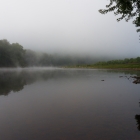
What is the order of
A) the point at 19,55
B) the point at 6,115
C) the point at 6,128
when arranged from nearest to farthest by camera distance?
the point at 6,128 → the point at 6,115 → the point at 19,55

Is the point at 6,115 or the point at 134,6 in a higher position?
the point at 134,6

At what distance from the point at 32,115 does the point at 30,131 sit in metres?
A: 3.93

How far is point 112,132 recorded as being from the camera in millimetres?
11875

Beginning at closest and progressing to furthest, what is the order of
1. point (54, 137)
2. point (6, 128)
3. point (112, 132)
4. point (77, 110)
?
Answer: point (54, 137)
point (112, 132)
point (6, 128)
point (77, 110)

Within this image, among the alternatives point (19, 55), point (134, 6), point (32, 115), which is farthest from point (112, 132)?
point (19, 55)

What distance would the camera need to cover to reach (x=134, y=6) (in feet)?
63.7

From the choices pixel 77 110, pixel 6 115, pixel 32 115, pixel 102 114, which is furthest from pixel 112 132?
pixel 6 115

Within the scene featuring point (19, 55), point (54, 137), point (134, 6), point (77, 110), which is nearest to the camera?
point (54, 137)

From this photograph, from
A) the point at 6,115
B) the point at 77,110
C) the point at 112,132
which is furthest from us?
the point at 77,110

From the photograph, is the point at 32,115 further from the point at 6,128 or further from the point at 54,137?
the point at 54,137

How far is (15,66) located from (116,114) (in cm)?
19626

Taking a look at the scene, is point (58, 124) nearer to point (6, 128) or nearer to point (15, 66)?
point (6, 128)

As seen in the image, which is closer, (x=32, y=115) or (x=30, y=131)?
(x=30, y=131)

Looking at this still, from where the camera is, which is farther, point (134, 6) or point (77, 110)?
point (134, 6)
